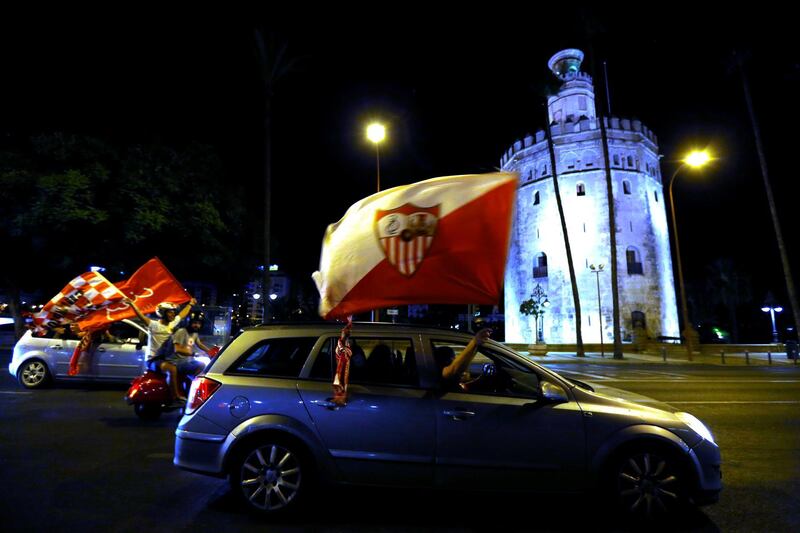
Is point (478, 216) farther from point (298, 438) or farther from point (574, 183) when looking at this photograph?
point (574, 183)

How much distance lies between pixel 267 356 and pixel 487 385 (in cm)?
219

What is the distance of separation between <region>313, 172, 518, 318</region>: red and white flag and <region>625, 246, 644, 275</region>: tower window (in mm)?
44354

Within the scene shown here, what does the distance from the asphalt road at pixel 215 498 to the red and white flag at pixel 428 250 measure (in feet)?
5.91

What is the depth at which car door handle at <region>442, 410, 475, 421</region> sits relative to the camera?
386 cm

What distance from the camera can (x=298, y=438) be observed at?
3924 millimetres

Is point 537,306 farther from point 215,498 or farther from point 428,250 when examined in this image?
point 428,250

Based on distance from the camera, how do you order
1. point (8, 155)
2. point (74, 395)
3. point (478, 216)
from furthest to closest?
point (8, 155), point (74, 395), point (478, 216)

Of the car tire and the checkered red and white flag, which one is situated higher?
the checkered red and white flag

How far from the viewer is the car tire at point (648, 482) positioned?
150 inches

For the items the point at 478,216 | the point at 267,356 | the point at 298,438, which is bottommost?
the point at 298,438

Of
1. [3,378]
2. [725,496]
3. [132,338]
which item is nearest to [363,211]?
[725,496]

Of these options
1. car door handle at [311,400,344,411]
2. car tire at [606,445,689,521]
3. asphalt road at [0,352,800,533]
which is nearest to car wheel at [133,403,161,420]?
asphalt road at [0,352,800,533]

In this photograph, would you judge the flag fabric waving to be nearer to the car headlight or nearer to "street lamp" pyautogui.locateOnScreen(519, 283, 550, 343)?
the car headlight

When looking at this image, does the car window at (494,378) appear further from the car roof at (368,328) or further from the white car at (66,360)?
the white car at (66,360)
